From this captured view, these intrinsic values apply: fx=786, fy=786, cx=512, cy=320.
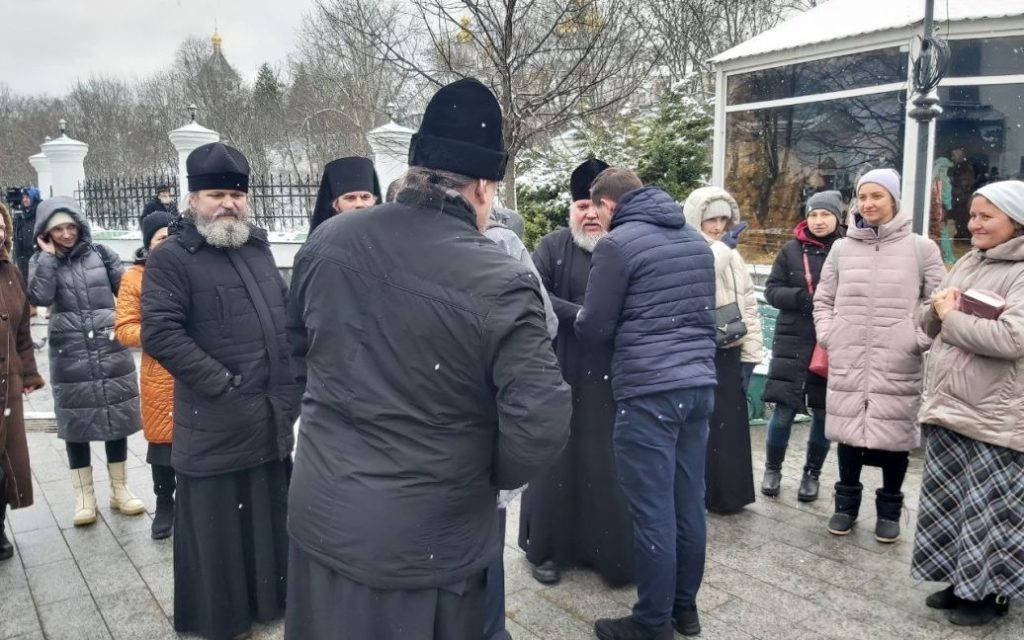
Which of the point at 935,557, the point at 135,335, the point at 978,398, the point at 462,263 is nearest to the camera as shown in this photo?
the point at 462,263

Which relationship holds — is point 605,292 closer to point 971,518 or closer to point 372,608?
point 372,608

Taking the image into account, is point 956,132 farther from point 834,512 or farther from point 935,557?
point 935,557

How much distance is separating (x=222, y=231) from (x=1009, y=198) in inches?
129

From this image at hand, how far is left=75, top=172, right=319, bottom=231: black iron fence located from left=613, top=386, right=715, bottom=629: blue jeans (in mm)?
9259

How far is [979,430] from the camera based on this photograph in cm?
333

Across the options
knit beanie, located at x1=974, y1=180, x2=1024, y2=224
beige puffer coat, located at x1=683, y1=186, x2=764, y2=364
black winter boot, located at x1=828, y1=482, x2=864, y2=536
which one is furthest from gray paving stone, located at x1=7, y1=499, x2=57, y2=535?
knit beanie, located at x1=974, y1=180, x2=1024, y2=224

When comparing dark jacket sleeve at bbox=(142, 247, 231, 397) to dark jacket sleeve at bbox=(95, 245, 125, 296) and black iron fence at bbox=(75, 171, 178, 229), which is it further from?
black iron fence at bbox=(75, 171, 178, 229)

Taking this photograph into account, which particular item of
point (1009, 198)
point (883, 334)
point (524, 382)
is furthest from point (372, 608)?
point (883, 334)

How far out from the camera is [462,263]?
1.92m

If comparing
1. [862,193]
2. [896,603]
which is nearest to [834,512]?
[896,603]

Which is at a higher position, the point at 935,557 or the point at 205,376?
the point at 205,376

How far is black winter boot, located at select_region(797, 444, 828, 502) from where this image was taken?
16.6 feet

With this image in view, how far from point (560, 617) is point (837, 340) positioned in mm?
2114

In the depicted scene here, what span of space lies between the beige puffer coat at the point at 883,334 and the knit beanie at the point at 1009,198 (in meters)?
0.82
